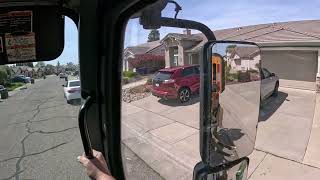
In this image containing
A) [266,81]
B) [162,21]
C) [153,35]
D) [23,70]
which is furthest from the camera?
[266,81]

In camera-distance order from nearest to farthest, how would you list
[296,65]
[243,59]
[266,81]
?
[243,59] < [296,65] < [266,81]

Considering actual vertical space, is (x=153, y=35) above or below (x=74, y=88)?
above

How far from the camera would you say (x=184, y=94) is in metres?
1.29

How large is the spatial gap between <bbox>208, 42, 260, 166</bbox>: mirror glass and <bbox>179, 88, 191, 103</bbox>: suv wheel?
17 cm

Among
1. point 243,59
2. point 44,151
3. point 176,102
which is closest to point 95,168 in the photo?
point 176,102

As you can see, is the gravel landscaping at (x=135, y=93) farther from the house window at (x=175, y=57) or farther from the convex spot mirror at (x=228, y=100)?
the convex spot mirror at (x=228, y=100)

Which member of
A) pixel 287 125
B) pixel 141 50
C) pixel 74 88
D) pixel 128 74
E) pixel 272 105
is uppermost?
pixel 141 50

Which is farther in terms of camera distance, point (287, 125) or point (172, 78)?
point (287, 125)

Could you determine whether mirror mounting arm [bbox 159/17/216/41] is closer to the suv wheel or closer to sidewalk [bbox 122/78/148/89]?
the suv wheel

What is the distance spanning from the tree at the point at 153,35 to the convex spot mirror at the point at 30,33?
596 millimetres

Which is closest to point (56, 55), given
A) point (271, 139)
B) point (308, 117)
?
point (271, 139)

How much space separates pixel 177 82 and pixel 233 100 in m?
0.23

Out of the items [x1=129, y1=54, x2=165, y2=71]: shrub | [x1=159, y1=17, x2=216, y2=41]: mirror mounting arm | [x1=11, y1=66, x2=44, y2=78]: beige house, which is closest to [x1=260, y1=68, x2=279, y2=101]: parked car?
[x1=159, y1=17, x2=216, y2=41]: mirror mounting arm

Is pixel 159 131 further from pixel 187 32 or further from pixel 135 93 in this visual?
pixel 187 32
